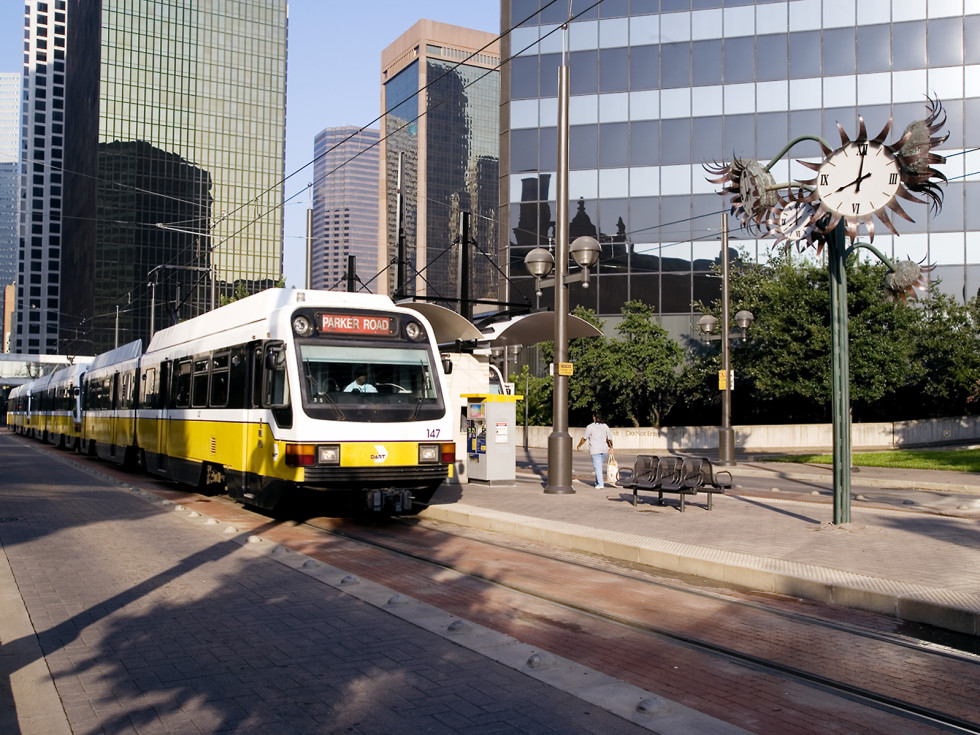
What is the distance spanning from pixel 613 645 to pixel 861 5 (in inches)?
1642

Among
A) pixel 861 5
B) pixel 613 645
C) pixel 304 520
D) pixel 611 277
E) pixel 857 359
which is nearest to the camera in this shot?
pixel 613 645

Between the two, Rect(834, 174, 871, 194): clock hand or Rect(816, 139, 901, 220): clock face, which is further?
Rect(834, 174, 871, 194): clock hand

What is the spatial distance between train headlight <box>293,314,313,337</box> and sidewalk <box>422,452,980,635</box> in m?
3.45

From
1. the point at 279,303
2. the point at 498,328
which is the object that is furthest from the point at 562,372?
the point at 279,303

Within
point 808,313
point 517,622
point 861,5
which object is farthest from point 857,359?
point 517,622

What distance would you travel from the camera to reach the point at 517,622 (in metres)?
A: 7.20

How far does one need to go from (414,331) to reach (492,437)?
19.8 ft

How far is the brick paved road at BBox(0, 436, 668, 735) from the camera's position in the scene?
193 inches

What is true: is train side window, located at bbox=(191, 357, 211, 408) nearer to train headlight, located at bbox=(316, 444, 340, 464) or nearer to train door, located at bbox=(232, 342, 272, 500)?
train door, located at bbox=(232, 342, 272, 500)

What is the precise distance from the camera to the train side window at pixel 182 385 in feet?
55.0

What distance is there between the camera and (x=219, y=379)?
14844mm

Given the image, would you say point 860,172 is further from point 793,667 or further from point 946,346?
point 946,346

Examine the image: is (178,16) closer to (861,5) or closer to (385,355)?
(861,5)

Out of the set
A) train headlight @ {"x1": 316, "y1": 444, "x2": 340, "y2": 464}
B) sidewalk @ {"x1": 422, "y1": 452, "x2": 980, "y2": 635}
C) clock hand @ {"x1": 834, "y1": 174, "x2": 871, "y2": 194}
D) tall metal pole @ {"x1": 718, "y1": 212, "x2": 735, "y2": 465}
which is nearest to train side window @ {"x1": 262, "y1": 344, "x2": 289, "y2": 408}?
train headlight @ {"x1": 316, "y1": 444, "x2": 340, "y2": 464}
